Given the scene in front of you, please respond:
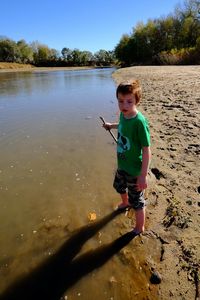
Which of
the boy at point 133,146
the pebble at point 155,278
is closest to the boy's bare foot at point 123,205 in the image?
the boy at point 133,146

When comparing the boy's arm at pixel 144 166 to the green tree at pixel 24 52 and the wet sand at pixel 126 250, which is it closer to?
the wet sand at pixel 126 250

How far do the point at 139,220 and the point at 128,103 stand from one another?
1432 millimetres

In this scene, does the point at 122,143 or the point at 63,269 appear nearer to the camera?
the point at 63,269

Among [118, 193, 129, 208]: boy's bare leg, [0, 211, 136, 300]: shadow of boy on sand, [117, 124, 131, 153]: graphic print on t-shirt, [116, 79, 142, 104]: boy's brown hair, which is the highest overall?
[116, 79, 142, 104]: boy's brown hair

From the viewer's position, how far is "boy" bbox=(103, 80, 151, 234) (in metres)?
2.61

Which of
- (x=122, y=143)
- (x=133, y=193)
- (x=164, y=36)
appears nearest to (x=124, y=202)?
(x=133, y=193)

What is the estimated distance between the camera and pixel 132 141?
9.07 feet

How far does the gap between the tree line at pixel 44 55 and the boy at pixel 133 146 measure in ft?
348

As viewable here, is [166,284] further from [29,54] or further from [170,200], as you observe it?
[29,54]

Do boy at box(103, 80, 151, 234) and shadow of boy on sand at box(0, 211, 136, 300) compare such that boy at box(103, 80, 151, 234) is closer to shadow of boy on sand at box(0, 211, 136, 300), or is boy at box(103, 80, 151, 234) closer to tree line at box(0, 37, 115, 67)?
shadow of boy on sand at box(0, 211, 136, 300)

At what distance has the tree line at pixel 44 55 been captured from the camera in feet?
319

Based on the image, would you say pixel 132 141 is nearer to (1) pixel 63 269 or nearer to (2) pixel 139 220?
(2) pixel 139 220

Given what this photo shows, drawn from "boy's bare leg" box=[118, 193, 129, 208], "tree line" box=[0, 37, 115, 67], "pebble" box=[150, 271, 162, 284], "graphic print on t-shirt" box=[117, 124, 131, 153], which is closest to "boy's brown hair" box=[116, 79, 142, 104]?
"graphic print on t-shirt" box=[117, 124, 131, 153]

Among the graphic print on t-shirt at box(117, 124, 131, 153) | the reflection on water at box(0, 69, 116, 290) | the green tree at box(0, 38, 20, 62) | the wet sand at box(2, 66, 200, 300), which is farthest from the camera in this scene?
the green tree at box(0, 38, 20, 62)
